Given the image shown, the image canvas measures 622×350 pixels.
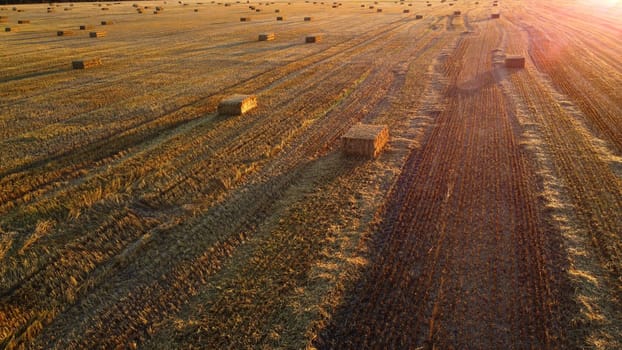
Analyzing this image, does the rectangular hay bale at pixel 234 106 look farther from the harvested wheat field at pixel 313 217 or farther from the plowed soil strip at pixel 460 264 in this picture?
the plowed soil strip at pixel 460 264

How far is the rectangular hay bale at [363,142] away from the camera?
10.2m

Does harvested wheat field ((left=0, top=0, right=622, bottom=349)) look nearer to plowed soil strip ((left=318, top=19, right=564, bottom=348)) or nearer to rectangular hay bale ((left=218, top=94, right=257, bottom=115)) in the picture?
plowed soil strip ((left=318, top=19, right=564, bottom=348))

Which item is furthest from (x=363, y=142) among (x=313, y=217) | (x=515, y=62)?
(x=515, y=62)

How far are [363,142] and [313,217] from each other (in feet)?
10.3

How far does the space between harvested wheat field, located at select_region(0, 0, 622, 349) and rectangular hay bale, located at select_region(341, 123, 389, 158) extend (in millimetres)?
177

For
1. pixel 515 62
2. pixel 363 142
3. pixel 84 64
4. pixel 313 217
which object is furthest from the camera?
pixel 84 64

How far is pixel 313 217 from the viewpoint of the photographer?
7812 millimetres

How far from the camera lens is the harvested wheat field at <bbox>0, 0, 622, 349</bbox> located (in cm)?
534

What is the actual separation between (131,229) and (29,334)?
2544 millimetres

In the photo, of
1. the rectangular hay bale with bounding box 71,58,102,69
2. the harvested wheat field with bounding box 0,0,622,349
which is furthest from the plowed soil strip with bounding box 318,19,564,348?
the rectangular hay bale with bounding box 71,58,102,69

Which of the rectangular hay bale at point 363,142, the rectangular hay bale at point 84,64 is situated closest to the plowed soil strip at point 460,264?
the rectangular hay bale at point 363,142

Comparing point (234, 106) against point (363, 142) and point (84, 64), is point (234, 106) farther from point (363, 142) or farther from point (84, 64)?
point (84, 64)

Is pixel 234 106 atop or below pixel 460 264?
atop

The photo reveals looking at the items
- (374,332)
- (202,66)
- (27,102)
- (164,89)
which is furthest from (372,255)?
(202,66)
